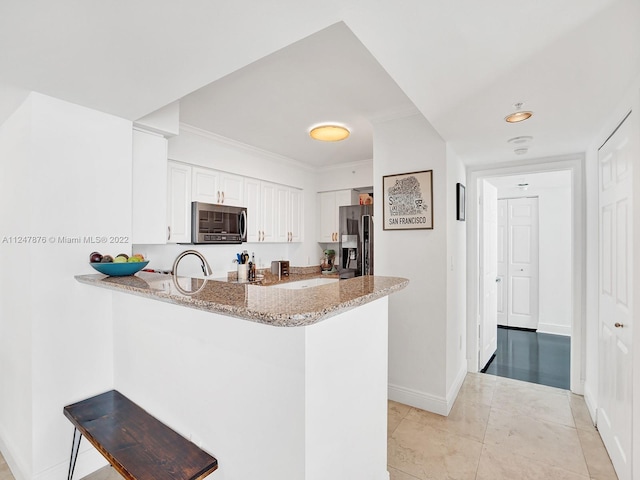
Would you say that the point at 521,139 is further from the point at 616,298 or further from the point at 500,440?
the point at 500,440

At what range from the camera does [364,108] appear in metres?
2.79

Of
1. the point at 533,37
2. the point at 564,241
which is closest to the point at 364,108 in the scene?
the point at 533,37

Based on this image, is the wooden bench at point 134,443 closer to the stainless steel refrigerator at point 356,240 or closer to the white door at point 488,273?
the stainless steel refrigerator at point 356,240

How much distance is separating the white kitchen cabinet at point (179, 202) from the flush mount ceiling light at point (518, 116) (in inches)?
114

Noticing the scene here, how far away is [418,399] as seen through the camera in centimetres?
278

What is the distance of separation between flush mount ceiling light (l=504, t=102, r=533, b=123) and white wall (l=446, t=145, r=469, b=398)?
58 cm

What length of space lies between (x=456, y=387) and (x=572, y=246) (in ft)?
5.76

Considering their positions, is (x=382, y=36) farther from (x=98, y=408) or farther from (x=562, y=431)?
(x=562, y=431)

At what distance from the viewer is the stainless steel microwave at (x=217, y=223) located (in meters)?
3.35

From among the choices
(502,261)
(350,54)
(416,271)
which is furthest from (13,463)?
(502,261)

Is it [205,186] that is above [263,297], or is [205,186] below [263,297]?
above

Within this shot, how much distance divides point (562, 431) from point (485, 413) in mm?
519

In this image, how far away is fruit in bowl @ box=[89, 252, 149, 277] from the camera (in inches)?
75.2

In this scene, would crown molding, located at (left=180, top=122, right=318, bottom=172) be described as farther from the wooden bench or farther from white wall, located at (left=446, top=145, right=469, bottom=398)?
the wooden bench
